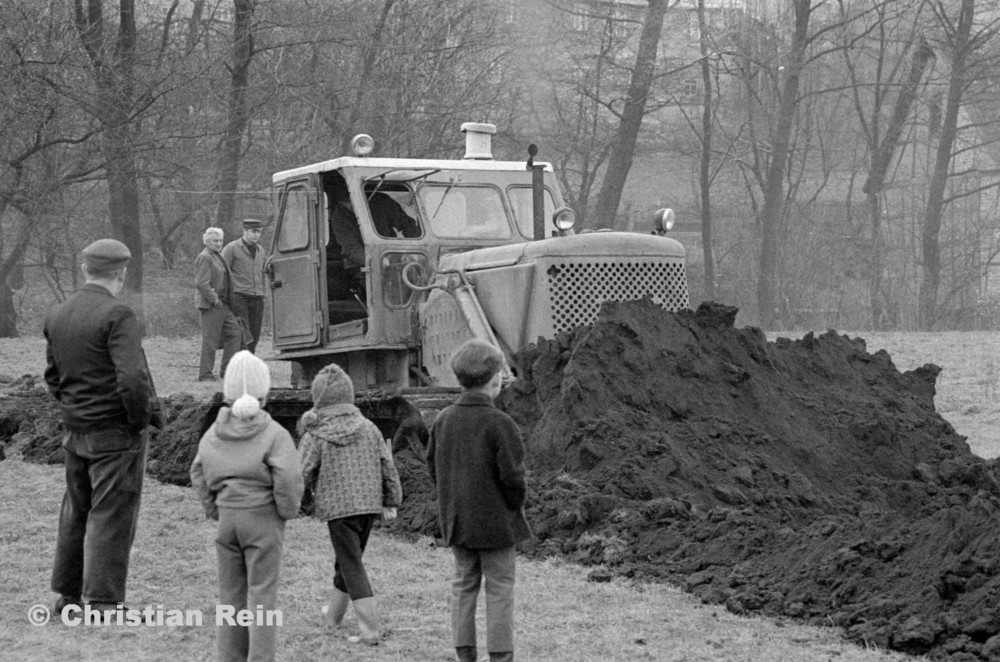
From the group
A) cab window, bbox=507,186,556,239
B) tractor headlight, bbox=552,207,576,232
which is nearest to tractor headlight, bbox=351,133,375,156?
cab window, bbox=507,186,556,239

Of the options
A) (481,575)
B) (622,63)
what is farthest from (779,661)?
(622,63)

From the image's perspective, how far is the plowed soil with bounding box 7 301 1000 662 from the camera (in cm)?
714

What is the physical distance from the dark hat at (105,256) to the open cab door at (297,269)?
550cm

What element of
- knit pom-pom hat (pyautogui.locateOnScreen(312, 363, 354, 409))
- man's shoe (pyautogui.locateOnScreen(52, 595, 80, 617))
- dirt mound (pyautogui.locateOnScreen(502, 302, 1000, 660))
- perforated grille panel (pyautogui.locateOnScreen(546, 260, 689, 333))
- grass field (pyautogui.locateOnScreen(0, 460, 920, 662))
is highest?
perforated grille panel (pyautogui.locateOnScreen(546, 260, 689, 333))

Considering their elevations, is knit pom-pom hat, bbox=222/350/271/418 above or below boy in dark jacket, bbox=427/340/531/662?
above

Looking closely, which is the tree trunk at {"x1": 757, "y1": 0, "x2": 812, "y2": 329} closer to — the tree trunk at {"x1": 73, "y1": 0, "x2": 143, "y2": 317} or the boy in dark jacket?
the tree trunk at {"x1": 73, "y1": 0, "x2": 143, "y2": 317}

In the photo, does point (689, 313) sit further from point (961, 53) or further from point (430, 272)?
point (961, 53)

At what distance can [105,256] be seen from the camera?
6887 mm

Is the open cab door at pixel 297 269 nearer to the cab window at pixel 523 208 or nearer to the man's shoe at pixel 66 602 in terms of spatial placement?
the cab window at pixel 523 208

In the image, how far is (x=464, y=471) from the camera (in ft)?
19.9

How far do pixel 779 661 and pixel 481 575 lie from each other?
1.30m

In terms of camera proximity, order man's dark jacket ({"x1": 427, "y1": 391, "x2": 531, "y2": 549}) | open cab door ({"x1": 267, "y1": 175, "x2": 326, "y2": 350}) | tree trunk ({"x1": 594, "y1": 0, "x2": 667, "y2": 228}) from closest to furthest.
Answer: man's dark jacket ({"x1": 427, "y1": 391, "x2": 531, "y2": 549}), open cab door ({"x1": 267, "y1": 175, "x2": 326, "y2": 350}), tree trunk ({"x1": 594, "y1": 0, "x2": 667, "y2": 228})

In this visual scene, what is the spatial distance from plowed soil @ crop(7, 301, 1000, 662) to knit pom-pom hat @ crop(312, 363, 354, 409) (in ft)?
6.80

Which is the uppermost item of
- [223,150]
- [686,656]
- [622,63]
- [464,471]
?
[622,63]
